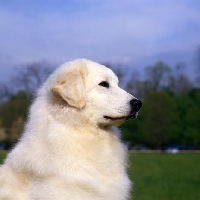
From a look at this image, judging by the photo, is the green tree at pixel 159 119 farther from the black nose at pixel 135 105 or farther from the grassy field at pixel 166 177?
the black nose at pixel 135 105

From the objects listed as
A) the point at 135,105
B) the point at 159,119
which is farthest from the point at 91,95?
the point at 159,119

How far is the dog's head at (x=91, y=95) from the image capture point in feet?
17.2

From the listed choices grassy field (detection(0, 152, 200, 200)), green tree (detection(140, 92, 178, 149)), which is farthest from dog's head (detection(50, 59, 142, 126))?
green tree (detection(140, 92, 178, 149))

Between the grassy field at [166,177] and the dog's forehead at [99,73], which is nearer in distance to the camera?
the dog's forehead at [99,73]

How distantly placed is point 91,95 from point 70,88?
321 millimetres

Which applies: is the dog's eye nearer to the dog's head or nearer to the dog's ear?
the dog's head

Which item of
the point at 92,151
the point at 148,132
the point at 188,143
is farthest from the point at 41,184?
the point at 188,143

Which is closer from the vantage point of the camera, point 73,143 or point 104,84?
point 73,143

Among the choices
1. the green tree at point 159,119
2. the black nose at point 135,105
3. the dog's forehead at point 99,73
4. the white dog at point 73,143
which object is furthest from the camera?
the green tree at point 159,119

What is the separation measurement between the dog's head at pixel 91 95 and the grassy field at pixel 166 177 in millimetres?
8459

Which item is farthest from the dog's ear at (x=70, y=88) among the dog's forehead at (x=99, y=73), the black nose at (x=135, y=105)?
the black nose at (x=135, y=105)

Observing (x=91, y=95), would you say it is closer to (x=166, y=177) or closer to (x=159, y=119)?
(x=166, y=177)

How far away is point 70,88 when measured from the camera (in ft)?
17.1

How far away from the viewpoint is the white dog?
16.6 ft
